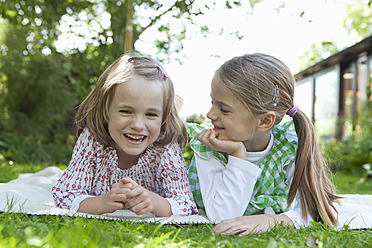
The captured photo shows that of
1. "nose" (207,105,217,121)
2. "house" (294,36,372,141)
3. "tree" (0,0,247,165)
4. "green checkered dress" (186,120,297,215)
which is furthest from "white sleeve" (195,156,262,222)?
"house" (294,36,372,141)

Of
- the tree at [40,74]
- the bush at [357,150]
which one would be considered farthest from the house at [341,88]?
the tree at [40,74]

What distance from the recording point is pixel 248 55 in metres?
2.66

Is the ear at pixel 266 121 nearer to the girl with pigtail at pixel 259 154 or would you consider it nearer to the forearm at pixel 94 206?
the girl with pigtail at pixel 259 154

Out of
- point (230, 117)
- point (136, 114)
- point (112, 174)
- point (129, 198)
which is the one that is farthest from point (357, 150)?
point (129, 198)

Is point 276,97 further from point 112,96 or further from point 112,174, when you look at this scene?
point 112,174

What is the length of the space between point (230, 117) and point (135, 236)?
1074 mm

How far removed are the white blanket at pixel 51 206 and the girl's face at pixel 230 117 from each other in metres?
0.55

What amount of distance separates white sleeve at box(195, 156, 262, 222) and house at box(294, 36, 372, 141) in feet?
24.2

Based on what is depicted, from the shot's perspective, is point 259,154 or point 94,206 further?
point 259,154

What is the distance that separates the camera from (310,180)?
8.07 ft

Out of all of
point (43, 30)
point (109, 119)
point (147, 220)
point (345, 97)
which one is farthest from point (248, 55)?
point (345, 97)

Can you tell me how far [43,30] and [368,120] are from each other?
7.37m

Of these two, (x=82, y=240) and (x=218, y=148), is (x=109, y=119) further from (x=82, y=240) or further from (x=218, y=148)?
(x=82, y=240)

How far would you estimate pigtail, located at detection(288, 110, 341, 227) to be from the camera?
241 cm
